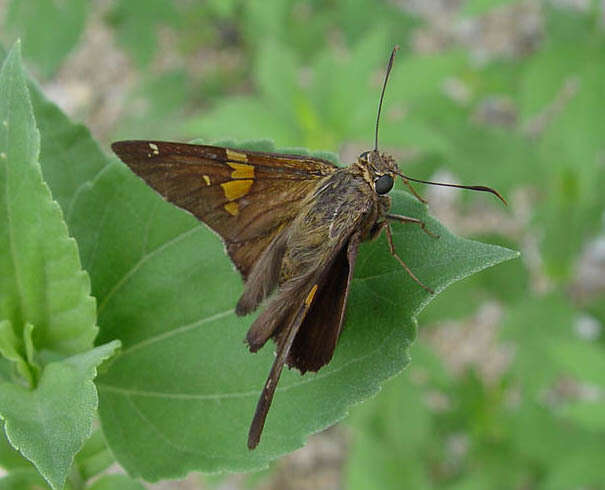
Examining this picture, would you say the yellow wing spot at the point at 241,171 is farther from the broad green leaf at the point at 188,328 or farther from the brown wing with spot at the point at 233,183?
the broad green leaf at the point at 188,328

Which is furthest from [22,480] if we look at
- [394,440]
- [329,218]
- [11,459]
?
[394,440]

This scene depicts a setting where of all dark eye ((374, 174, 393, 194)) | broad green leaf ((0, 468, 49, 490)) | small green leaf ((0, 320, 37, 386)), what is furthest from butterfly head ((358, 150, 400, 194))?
broad green leaf ((0, 468, 49, 490))

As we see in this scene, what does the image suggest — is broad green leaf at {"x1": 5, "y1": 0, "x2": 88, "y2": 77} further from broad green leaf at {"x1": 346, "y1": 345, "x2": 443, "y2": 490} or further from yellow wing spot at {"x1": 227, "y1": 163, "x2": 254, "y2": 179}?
yellow wing spot at {"x1": 227, "y1": 163, "x2": 254, "y2": 179}

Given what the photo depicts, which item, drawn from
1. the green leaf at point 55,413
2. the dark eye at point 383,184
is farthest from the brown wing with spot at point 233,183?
the green leaf at point 55,413

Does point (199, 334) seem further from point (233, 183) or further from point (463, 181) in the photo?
point (463, 181)

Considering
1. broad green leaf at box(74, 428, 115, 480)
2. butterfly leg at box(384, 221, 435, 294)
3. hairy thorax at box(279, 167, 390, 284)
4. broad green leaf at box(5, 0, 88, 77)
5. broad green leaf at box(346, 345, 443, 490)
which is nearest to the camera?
butterfly leg at box(384, 221, 435, 294)

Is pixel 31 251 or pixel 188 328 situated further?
pixel 188 328
